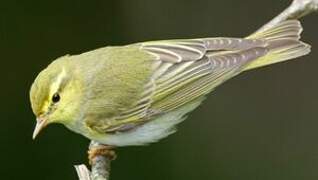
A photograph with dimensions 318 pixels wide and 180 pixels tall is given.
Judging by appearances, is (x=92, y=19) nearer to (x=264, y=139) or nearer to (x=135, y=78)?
(x=264, y=139)

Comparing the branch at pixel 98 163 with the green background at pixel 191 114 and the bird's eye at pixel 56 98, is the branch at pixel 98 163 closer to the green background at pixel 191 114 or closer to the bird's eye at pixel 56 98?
the bird's eye at pixel 56 98

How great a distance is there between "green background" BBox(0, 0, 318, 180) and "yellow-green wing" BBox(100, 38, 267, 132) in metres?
1.45

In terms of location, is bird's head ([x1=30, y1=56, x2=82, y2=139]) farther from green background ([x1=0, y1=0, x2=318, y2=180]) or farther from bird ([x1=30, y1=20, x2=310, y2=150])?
green background ([x1=0, y1=0, x2=318, y2=180])

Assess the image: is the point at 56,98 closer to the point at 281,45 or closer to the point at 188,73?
the point at 188,73

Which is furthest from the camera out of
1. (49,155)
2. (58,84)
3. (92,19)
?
(92,19)

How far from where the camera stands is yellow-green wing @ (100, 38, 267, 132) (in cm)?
491

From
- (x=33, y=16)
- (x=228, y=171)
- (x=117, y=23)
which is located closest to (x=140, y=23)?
(x=117, y=23)

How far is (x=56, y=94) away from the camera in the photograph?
471 centimetres

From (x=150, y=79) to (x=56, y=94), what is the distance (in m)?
0.49

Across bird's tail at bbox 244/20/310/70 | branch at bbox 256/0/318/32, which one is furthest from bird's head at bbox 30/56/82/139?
branch at bbox 256/0/318/32

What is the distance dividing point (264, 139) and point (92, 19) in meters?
1.33

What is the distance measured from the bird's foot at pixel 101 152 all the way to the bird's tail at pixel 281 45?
2.40 feet

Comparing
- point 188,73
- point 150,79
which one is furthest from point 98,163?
point 188,73

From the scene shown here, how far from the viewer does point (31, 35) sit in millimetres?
6676
